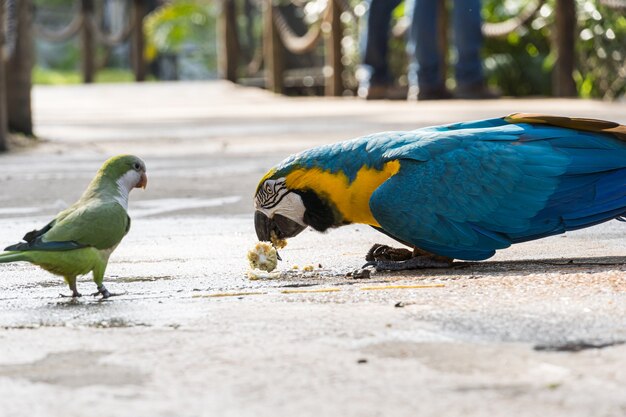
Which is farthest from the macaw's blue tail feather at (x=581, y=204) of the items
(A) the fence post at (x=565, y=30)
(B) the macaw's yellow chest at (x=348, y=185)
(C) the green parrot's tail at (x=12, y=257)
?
(A) the fence post at (x=565, y=30)

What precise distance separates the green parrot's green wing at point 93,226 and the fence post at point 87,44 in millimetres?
15346

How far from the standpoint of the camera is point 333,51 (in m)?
12.9

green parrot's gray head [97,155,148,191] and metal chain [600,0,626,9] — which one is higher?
metal chain [600,0,626,9]

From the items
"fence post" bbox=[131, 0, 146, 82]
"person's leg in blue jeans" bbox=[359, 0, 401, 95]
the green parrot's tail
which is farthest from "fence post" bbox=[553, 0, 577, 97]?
"fence post" bbox=[131, 0, 146, 82]

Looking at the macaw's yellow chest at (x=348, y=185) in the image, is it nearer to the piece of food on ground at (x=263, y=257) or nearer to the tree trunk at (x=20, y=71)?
the piece of food on ground at (x=263, y=257)

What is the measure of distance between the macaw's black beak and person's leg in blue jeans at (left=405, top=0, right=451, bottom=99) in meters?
6.68

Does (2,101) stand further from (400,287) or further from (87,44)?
(87,44)

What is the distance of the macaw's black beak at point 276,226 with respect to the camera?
3.75m

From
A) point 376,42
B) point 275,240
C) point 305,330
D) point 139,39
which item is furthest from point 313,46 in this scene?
point 305,330

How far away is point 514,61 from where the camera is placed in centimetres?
1280

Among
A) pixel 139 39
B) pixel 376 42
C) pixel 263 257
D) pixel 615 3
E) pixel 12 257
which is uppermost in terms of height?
pixel 615 3

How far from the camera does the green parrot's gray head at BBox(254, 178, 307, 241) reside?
3.64 meters

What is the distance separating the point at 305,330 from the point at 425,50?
8059mm

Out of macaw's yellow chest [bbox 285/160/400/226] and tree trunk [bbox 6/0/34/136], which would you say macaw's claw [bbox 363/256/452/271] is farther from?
tree trunk [bbox 6/0/34/136]
